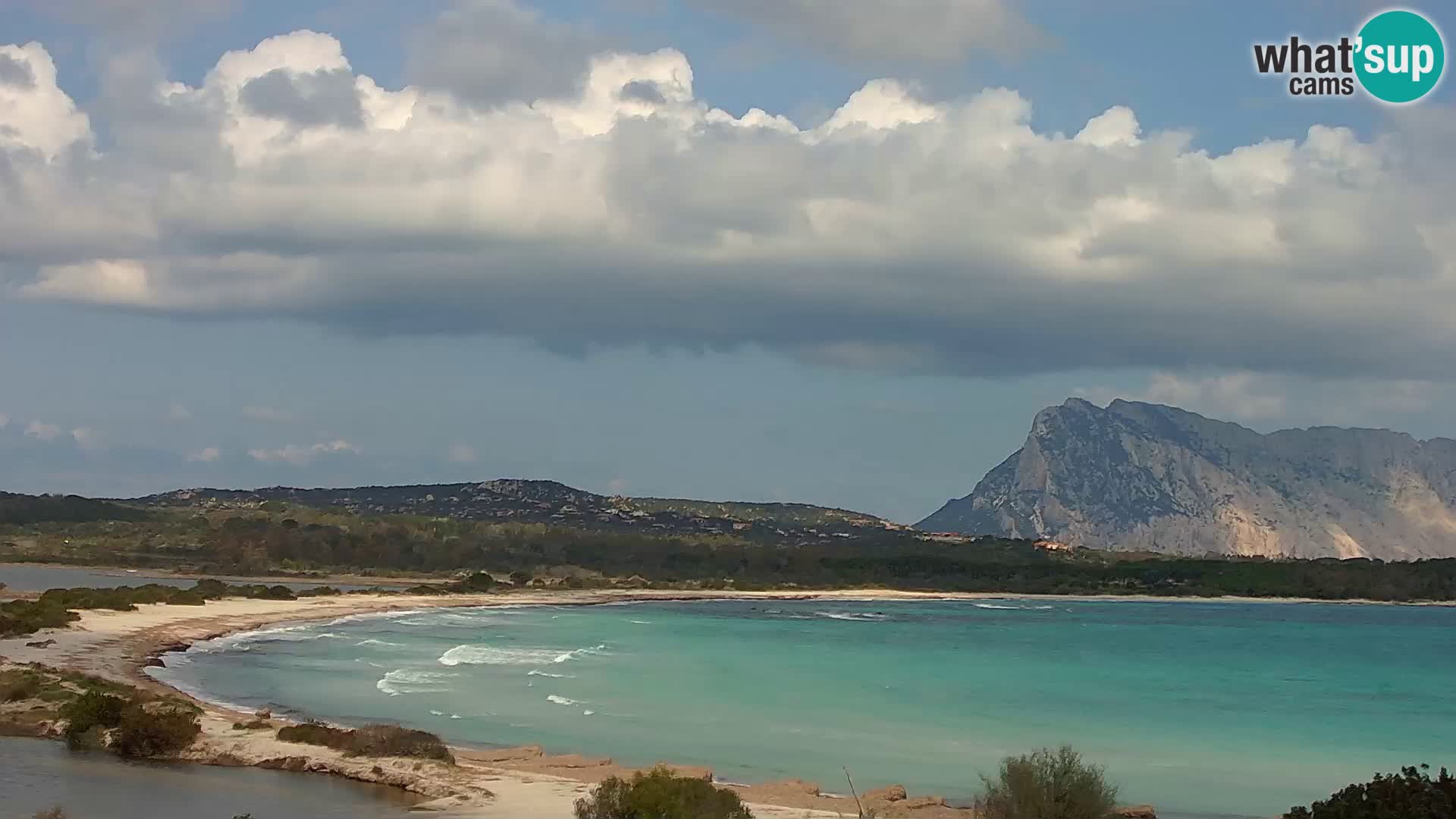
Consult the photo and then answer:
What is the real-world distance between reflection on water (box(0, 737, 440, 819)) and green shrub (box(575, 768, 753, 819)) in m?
2.88

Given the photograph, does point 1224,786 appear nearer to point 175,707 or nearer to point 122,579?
point 175,707

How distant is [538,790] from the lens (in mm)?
21469

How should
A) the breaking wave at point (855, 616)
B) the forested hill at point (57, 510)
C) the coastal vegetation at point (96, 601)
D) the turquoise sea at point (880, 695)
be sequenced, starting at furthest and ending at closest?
the forested hill at point (57, 510)
the breaking wave at point (855, 616)
the coastal vegetation at point (96, 601)
the turquoise sea at point (880, 695)

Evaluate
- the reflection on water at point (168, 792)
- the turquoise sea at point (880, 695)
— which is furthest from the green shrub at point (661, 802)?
the turquoise sea at point (880, 695)

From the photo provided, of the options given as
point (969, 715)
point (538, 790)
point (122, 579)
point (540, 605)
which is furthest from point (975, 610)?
point (538, 790)

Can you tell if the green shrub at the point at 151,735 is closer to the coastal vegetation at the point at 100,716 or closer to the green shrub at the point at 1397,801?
the coastal vegetation at the point at 100,716

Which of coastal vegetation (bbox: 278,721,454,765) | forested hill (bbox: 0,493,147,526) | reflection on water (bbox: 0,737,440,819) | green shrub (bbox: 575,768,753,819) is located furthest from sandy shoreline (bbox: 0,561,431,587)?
green shrub (bbox: 575,768,753,819)

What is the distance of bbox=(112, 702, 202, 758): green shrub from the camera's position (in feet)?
73.9

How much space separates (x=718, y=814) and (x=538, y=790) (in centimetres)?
479

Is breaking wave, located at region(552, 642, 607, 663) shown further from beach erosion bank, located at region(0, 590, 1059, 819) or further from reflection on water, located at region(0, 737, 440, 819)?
reflection on water, located at region(0, 737, 440, 819)

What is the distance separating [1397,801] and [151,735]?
18449 mm

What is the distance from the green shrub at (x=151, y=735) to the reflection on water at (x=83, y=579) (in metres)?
55.3

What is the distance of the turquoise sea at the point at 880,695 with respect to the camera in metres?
29.0

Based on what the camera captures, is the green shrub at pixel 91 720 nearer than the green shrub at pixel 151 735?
No
